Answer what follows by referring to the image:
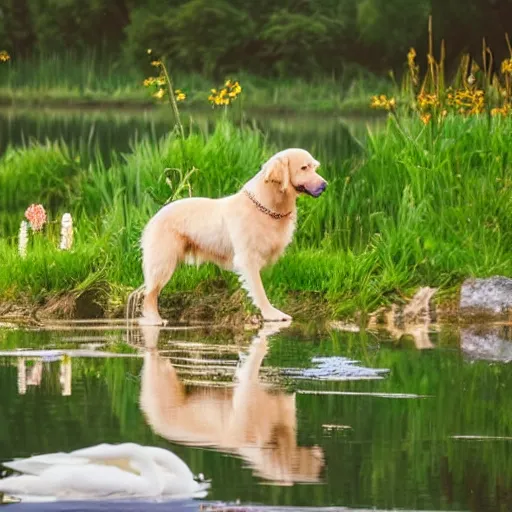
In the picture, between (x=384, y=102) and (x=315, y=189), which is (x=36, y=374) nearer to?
(x=315, y=189)

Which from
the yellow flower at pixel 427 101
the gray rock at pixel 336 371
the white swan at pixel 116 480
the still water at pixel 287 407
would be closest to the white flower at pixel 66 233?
the still water at pixel 287 407

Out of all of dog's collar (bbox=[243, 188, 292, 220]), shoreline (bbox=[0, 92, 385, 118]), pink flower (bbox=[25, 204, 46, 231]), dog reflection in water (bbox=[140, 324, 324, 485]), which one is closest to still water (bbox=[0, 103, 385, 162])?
shoreline (bbox=[0, 92, 385, 118])

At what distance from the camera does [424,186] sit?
12938mm

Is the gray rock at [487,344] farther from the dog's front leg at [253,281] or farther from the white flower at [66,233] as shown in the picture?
the white flower at [66,233]

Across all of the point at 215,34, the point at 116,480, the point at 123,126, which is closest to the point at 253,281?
the point at 116,480

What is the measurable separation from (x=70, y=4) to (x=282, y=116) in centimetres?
755

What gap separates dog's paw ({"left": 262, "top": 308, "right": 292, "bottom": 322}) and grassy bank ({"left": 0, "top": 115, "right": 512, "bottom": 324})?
231 millimetres

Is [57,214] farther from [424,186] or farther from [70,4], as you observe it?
[70,4]

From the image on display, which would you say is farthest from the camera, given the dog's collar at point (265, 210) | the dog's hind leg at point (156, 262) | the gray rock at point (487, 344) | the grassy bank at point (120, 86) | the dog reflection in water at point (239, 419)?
the grassy bank at point (120, 86)

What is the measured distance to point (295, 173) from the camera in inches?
441

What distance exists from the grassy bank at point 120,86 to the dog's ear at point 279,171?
37318 mm

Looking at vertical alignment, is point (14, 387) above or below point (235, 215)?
below

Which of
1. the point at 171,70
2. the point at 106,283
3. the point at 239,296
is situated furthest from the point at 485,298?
the point at 171,70

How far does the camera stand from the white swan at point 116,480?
696 cm
